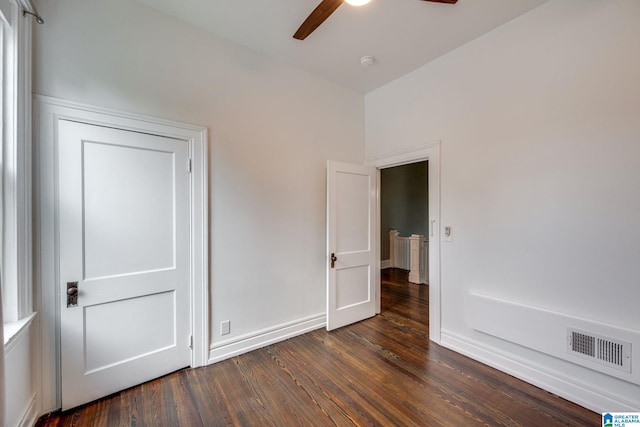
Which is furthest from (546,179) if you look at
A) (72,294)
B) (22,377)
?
(22,377)

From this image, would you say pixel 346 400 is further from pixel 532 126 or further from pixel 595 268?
pixel 532 126

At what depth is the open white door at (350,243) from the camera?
3.05 meters

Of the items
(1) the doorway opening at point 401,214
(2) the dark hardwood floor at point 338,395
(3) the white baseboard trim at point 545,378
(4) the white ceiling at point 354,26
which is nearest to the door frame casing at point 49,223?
(2) the dark hardwood floor at point 338,395

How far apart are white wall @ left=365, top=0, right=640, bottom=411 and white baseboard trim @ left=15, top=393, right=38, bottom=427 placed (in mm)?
3287

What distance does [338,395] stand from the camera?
197cm

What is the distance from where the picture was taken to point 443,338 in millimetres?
2727

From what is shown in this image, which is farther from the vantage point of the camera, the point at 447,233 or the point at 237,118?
the point at 447,233

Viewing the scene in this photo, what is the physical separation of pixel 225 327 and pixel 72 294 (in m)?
1.17

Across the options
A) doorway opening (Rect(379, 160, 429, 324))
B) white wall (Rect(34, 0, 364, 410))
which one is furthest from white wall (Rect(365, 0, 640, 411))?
doorway opening (Rect(379, 160, 429, 324))

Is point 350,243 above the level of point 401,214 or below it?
below

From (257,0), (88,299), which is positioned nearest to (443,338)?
(88,299)

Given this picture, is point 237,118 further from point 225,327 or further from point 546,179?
point 546,179

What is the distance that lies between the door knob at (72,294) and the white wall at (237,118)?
91 centimetres

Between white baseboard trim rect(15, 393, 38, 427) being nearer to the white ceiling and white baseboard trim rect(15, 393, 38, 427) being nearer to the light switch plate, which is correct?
the white ceiling
